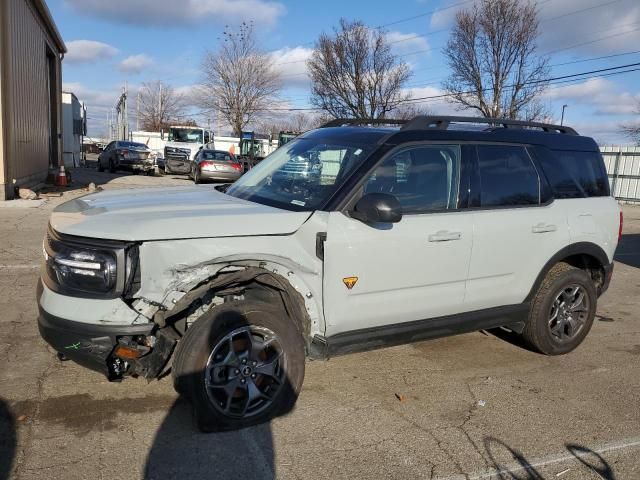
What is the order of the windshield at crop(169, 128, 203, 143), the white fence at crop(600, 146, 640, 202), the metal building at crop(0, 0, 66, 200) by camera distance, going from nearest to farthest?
1. the metal building at crop(0, 0, 66, 200)
2. the white fence at crop(600, 146, 640, 202)
3. the windshield at crop(169, 128, 203, 143)

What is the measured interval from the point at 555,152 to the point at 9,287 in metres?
5.89

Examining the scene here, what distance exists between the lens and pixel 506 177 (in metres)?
4.37

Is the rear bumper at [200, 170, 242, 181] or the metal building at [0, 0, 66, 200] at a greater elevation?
the metal building at [0, 0, 66, 200]

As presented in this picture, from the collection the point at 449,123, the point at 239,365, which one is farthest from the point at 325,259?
the point at 449,123

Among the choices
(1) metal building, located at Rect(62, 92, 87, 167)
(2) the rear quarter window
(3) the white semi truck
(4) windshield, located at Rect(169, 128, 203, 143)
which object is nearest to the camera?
(2) the rear quarter window

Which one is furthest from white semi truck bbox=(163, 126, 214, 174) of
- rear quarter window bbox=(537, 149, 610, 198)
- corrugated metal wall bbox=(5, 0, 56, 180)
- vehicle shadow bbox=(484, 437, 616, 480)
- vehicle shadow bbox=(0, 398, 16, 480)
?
vehicle shadow bbox=(484, 437, 616, 480)

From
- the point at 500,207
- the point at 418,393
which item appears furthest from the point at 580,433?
the point at 500,207

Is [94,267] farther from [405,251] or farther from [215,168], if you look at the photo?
[215,168]

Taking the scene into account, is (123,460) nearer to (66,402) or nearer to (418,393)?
(66,402)

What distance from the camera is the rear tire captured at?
4645mm

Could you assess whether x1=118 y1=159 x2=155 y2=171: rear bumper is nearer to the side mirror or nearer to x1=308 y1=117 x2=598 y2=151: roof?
x1=308 y1=117 x2=598 y2=151: roof

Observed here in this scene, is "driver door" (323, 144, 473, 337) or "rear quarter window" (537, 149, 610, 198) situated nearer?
"driver door" (323, 144, 473, 337)

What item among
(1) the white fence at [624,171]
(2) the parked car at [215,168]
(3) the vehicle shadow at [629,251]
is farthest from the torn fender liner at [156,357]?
(1) the white fence at [624,171]

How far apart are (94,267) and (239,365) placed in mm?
1017
